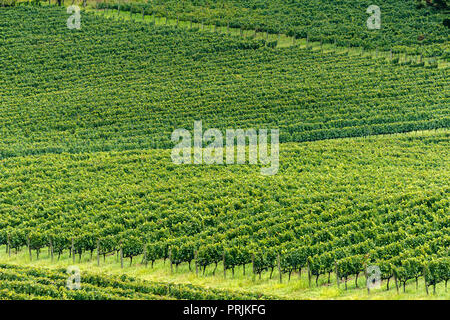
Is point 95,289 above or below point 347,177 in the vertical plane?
below

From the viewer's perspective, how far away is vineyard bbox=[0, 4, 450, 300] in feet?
139

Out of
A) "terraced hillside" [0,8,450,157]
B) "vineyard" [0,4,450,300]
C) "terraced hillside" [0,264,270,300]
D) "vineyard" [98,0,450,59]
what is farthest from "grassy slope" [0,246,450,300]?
"vineyard" [98,0,450,59]

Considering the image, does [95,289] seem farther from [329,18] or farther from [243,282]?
[329,18]

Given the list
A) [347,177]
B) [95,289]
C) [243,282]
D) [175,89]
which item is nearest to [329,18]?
[175,89]

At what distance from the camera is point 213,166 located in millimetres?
60688

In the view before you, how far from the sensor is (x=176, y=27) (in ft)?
314

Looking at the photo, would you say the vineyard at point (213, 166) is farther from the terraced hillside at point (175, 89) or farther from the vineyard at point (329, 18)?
the vineyard at point (329, 18)

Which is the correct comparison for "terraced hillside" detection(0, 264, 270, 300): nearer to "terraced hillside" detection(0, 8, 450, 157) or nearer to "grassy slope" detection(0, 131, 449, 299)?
"grassy slope" detection(0, 131, 449, 299)

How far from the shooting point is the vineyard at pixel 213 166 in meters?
42.3

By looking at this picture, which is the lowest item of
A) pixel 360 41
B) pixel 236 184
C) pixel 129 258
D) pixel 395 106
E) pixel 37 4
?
pixel 129 258

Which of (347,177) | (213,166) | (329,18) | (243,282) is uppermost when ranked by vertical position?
(329,18)
